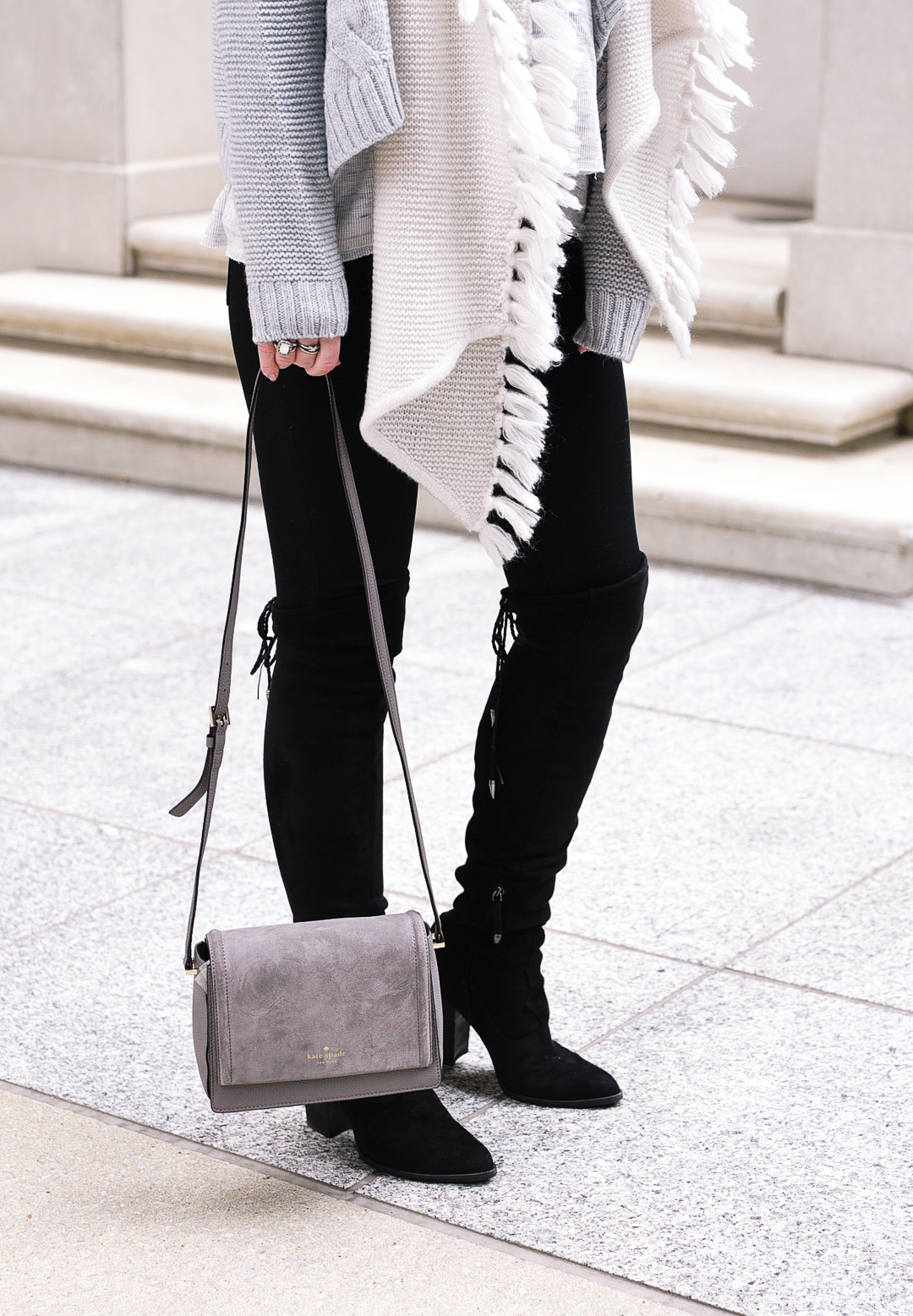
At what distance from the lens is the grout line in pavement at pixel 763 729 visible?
3947 mm

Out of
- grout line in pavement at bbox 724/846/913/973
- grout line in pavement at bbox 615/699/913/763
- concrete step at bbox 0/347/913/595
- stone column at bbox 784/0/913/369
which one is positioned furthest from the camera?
stone column at bbox 784/0/913/369

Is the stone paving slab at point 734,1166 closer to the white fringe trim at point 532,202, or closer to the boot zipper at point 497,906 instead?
the boot zipper at point 497,906

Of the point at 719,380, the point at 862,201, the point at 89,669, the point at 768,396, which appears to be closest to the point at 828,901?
the point at 89,669

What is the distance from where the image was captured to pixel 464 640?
15.4 ft

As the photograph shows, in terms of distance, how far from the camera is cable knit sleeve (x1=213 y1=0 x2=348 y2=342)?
2.03 metres

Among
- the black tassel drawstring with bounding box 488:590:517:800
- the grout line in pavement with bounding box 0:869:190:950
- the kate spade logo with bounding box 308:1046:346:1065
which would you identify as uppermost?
the black tassel drawstring with bounding box 488:590:517:800

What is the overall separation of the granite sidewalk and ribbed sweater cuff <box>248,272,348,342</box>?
42.8 inches

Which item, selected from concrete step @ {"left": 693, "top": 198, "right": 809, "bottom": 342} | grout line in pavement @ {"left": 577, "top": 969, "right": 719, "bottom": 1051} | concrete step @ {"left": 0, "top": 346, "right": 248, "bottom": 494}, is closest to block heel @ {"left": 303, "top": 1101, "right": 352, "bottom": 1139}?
grout line in pavement @ {"left": 577, "top": 969, "right": 719, "bottom": 1051}

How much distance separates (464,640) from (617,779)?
1000mm

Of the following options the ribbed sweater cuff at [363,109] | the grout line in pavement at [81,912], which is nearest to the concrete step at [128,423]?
the grout line in pavement at [81,912]

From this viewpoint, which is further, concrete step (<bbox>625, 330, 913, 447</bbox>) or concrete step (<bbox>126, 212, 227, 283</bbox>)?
concrete step (<bbox>126, 212, 227, 283</bbox>)

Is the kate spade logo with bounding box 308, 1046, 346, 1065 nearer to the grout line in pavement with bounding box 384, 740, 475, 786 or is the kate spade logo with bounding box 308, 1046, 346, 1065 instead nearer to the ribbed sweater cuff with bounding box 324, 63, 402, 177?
the ribbed sweater cuff with bounding box 324, 63, 402, 177

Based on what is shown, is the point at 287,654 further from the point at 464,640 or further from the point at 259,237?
the point at 464,640

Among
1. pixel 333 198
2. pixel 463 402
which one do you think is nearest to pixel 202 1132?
pixel 463 402
